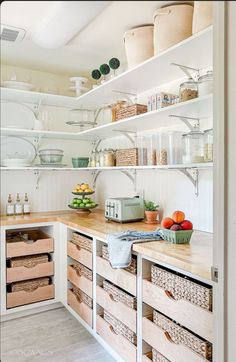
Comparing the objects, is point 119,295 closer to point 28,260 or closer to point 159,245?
point 159,245

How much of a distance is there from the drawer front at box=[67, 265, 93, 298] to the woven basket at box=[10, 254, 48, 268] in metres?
0.23

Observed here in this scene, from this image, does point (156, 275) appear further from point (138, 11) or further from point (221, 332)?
point (138, 11)

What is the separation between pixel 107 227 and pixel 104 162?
72cm

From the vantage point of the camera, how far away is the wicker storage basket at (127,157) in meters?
2.20

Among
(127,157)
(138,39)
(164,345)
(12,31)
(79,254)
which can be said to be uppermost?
(12,31)

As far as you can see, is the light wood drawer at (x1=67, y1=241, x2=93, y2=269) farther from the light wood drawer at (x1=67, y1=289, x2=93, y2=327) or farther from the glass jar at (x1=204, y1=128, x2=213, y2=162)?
the glass jar at (x1=204, y1=128, x2=213, y2=162)

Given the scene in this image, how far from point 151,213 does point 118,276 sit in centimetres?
60

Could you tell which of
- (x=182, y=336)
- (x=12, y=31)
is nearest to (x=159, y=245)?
(x=182, y=336)

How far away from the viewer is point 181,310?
48.4 inches

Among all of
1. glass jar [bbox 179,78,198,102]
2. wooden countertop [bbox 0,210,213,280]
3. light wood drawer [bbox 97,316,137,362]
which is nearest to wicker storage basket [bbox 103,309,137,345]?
light wood drawer [bbox 97,316,137,362]

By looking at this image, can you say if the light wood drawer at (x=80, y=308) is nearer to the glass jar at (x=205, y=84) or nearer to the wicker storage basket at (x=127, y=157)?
the wicker storage basket at (x=127, y=157)

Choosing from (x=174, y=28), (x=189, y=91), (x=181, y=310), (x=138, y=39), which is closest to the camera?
(x=138, y=39)

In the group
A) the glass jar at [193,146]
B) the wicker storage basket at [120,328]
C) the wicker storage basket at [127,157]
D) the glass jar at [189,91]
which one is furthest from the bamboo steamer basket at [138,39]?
the wicker storage basket at [120,328]

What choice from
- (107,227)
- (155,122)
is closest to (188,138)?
(155,122)
